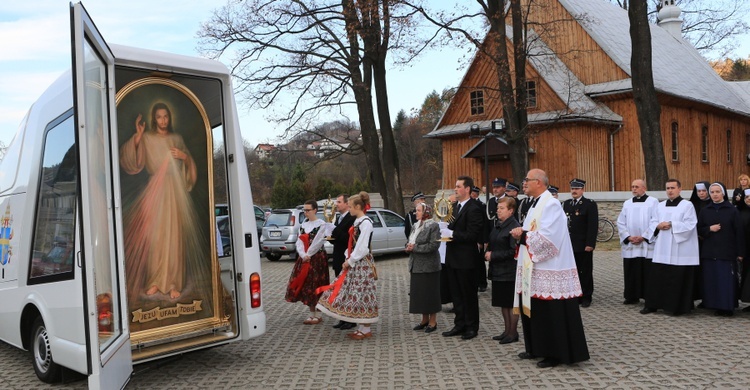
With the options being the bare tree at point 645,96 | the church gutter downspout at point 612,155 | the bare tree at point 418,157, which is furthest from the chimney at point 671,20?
the bare tree at point 645,96

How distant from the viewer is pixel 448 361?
6711mm

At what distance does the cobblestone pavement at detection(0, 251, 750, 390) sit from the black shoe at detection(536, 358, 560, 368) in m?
0.08

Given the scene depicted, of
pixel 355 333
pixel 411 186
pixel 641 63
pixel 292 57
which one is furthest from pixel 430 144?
pixel 355 333

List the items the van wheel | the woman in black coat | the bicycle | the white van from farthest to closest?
the bicycle, the woman in black coat, the van wheel, the white van

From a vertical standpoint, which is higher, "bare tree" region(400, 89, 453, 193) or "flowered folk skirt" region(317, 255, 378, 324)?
"bare tree" region(400, 89, 453, 193)

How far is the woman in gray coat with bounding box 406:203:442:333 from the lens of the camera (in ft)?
25.8

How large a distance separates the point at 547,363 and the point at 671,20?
4271 cm

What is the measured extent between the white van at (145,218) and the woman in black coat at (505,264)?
2685 mm

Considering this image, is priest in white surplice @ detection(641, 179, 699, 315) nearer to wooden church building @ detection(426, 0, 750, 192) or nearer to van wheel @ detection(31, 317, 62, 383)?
van wheel @ detection(31, 317, 62, 383)

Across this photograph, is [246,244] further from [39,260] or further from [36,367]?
[36,367]

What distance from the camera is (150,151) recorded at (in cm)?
626

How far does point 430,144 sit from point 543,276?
197 ft

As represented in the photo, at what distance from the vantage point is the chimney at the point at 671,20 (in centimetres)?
4269

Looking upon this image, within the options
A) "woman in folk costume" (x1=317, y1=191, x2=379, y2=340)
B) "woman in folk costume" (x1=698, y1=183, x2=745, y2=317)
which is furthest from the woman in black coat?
"woman in folk costume" (x1=698, y1=183, x2=745, y2=317)
